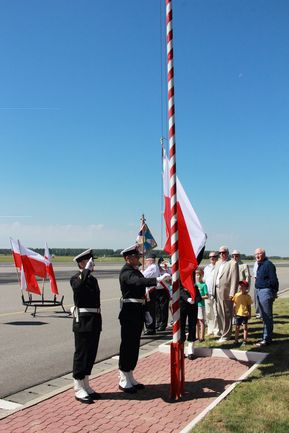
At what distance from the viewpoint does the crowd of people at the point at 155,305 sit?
19.1ft

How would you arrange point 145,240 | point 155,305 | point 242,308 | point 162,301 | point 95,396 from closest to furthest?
point 95,396
point 242,308
point 155,305
point 162,301
point 145,240

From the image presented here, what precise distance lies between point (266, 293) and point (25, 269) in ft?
24.6

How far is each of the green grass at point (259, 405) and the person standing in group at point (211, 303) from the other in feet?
7.61

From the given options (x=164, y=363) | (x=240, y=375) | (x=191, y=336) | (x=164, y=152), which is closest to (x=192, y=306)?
(x=191, y=336)

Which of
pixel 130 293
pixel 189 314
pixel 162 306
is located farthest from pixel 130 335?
pixel 162 306

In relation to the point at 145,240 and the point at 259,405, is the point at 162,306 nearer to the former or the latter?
the point at 145,240

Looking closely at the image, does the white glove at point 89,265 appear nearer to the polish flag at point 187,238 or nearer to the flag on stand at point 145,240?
the polish flag at point 187,238

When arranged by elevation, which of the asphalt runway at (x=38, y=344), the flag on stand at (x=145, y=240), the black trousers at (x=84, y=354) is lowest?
the asphalt runway at (x=38, y=344)

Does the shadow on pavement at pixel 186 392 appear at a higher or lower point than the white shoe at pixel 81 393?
lower

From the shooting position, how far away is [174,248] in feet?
20.3

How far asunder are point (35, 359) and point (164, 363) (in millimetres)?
2394

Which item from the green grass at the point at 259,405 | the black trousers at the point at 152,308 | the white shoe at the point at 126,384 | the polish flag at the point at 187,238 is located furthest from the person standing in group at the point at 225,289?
the white shoe at the point at 126,384

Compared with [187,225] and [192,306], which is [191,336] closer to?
[192,306]

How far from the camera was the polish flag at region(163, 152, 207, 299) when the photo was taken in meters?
6.56
